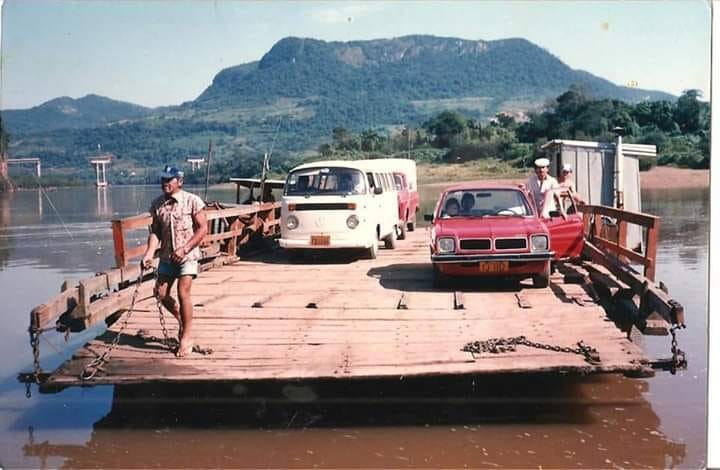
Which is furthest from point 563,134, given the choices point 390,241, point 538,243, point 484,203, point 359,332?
point 359,332

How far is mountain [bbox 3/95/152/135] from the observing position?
108375 millimetres

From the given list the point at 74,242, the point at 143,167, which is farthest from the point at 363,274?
the point at 143,167

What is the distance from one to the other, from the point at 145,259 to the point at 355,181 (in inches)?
255

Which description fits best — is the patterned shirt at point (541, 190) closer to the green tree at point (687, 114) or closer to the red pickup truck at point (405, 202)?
the red pickup truck at point (405, 202)

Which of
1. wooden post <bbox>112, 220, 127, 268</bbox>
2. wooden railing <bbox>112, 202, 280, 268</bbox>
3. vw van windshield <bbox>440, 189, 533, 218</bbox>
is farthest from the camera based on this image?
vw van windshield <bbox>440, 189, 533, 218</bbox>

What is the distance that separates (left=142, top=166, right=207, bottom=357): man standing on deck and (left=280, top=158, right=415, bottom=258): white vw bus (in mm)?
5540

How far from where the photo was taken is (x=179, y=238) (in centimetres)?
793

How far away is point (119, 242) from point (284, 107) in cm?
13342

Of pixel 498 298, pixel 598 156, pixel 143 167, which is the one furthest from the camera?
pixel 143 167

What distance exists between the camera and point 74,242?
92.5ft

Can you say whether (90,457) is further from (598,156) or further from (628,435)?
(598,156)

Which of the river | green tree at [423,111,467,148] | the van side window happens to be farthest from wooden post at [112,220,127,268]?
green tree at [423,111,467,148]

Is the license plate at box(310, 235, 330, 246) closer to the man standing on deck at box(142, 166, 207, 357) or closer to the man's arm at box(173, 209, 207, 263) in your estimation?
the man standing on deck at box(142, 166, 207, 357)

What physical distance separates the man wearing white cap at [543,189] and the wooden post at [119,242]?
566 cm
